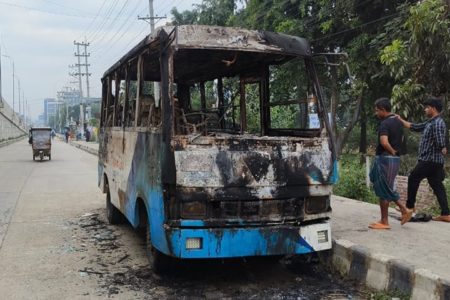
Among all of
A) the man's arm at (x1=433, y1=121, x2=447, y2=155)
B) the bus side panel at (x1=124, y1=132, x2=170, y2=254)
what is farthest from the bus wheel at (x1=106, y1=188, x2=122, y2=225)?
the man's arm at (x1=433, y1=121, x2=447, y2=155)

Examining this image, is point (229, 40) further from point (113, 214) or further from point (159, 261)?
point (113, 214)

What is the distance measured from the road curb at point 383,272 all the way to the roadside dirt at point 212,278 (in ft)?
0.49

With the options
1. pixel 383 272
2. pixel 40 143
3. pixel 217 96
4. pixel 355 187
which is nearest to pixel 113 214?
pixel 217 96

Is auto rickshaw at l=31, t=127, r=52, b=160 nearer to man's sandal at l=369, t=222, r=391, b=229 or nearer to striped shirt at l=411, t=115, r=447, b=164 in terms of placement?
man's sandal at l=369, t=222, r=391, b=229

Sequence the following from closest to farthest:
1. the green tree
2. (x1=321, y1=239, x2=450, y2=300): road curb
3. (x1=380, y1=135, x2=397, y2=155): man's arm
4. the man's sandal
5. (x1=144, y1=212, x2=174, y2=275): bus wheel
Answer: (x1=321, y1=239, x2=450, y2=300): road curb → (x1=144, y1=212, x2=174, y2=275): bus wheel → (x1=380, y1=135, x2=397, y2=155): man's arm → the man's sandal → the green tree

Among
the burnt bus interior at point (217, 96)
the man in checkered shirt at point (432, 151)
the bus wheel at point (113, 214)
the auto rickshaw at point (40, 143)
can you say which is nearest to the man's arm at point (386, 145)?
the man in checkered shirt at point (432, 151)

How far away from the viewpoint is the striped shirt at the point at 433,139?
21.5 ft

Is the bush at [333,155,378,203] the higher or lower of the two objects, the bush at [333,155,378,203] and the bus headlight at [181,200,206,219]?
the lower

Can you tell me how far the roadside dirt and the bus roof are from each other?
2386mm

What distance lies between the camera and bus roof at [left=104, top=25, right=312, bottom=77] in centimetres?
501

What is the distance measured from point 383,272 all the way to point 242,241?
4.53 ft

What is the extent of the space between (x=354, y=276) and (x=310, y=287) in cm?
49

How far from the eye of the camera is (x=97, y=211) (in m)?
10.1

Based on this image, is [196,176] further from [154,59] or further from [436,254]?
[436,254]
